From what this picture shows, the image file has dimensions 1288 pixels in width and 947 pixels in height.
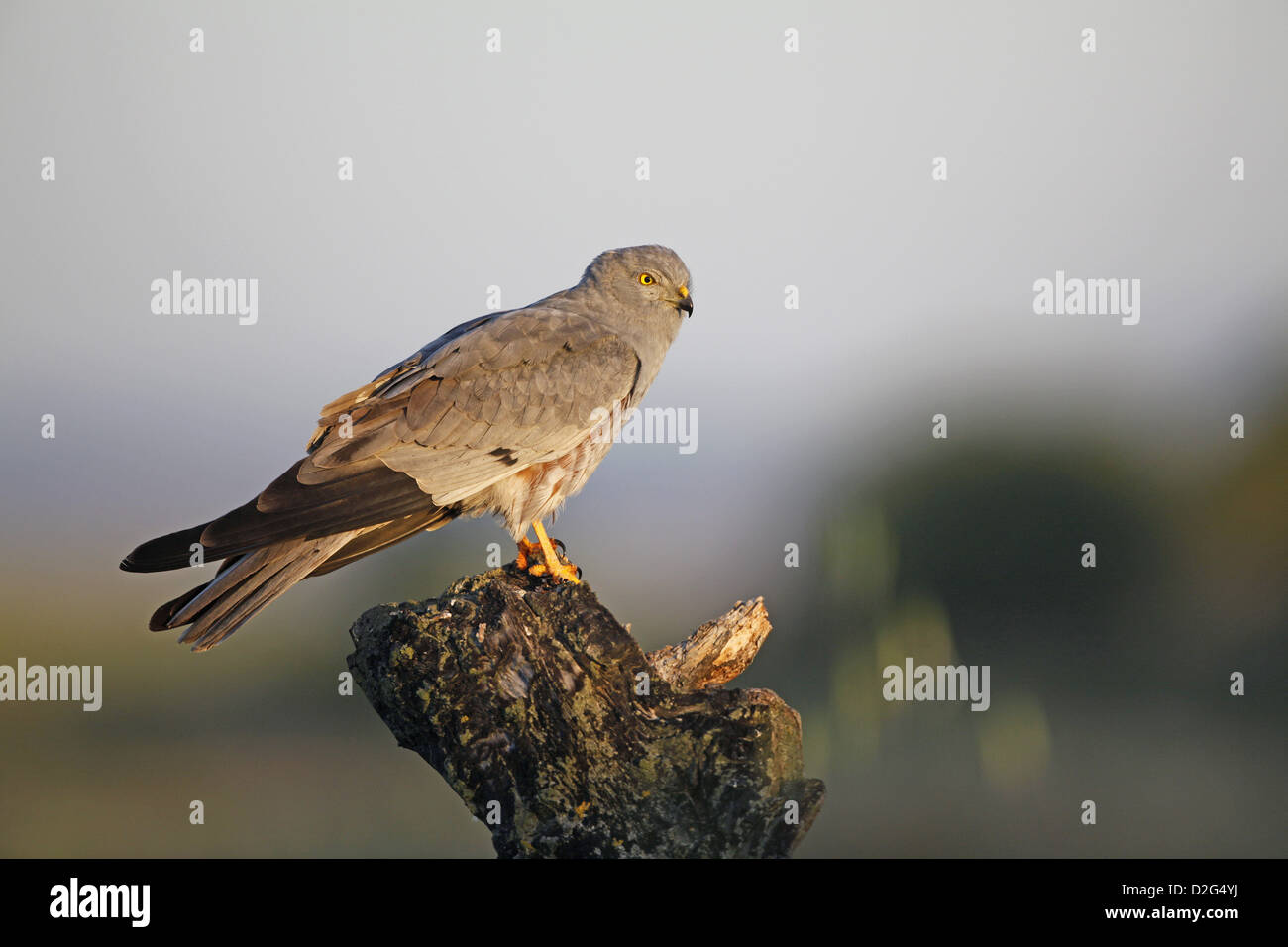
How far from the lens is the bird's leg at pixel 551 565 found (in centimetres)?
618

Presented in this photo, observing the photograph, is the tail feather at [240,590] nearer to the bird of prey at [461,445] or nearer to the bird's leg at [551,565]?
the bird of prey at [461,445]

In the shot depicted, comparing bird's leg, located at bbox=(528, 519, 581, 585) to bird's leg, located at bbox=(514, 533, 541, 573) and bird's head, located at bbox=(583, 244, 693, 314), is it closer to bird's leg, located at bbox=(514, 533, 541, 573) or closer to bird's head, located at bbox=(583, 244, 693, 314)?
bird's leg, located at bbox=(514, 533, 541, 573)

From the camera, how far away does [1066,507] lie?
740 inches

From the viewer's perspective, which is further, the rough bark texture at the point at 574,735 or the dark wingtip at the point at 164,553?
the dark wingtip at the point at 164,553

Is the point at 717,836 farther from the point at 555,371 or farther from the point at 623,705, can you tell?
the point at 555,371

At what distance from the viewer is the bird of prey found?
5.08 metres

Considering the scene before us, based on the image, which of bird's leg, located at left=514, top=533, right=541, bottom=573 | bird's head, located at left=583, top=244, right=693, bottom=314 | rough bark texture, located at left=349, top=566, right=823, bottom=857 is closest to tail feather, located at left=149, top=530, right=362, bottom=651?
rough bark texture, located at left=349, top=566, right=823, bottom=857

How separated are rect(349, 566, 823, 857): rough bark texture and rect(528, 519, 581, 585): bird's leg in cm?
87

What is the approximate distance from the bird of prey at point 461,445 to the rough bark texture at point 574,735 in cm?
63

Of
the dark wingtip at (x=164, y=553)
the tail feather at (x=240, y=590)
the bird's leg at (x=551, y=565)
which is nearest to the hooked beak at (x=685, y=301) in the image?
the bird's leg at (x=551, y=565)

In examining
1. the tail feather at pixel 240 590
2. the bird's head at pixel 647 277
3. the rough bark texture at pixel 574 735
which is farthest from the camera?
the bird's head at pixel 647 277

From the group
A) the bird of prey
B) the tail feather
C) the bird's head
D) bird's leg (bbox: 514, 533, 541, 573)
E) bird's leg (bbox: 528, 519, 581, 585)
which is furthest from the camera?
the bird's head

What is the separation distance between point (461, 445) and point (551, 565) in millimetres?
924

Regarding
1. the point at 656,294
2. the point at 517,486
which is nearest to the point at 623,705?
the point at 517,486
